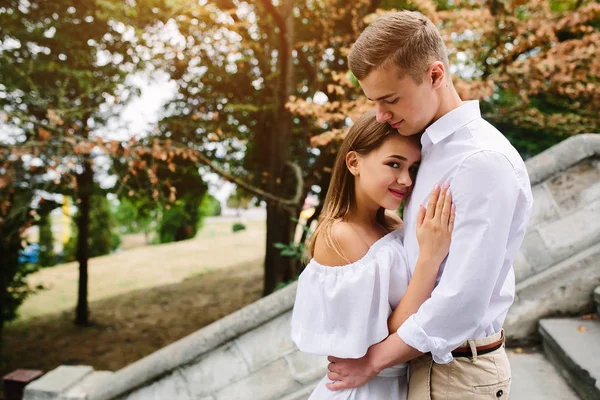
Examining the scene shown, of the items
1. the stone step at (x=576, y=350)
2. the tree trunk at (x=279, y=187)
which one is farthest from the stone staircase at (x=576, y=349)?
the tree trunk at (x=279, y=187)

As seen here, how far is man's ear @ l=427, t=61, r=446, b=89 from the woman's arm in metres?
0.34

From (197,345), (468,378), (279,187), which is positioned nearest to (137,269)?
(279,187)

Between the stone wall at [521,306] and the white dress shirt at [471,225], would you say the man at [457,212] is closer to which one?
the white dress shirt at [471,225]

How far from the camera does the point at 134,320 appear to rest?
966 centimetres

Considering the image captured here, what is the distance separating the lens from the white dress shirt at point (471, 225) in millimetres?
1243

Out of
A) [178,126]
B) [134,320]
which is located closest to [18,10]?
[178,126]

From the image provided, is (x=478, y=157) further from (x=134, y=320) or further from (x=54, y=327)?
(x=54, y=327)

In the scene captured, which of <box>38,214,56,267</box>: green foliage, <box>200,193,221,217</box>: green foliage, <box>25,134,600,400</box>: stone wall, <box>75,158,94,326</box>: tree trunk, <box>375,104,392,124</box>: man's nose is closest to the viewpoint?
<box>375,104,392,124</box>: man's nose

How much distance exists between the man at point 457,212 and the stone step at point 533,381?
1012mm

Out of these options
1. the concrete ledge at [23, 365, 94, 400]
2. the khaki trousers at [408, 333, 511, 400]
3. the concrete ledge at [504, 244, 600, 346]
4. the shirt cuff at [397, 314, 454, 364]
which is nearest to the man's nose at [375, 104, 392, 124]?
the shirt cuff at [397, 314, 454, 364]

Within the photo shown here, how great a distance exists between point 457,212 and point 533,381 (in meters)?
1.67

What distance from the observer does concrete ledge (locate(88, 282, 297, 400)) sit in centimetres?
285

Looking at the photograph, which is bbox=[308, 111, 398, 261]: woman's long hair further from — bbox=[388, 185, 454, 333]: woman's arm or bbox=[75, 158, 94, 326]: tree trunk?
bbox=[75, 158, 94, 326]: tree trunk

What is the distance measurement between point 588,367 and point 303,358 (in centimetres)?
155
